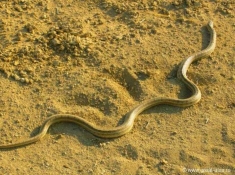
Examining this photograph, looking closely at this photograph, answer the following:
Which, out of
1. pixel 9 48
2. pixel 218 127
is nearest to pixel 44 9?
pixel 9 48

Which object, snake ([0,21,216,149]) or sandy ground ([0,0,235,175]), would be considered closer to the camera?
sandy ground ([0,0,235,175])

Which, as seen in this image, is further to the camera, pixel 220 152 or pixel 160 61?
pixel 160 61

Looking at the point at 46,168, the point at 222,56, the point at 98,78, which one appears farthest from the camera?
the point at 222,56

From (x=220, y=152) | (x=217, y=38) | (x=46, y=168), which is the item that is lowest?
(x=46, y=168)

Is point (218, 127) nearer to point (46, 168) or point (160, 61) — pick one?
point (160, 61)

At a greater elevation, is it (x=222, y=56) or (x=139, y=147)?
(x=222, y=56)

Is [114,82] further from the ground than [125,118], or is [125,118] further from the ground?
[114,82]

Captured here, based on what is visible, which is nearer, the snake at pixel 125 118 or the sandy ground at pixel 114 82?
the sandy ground at pixel 114 82

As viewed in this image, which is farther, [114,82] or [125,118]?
[114,82]
